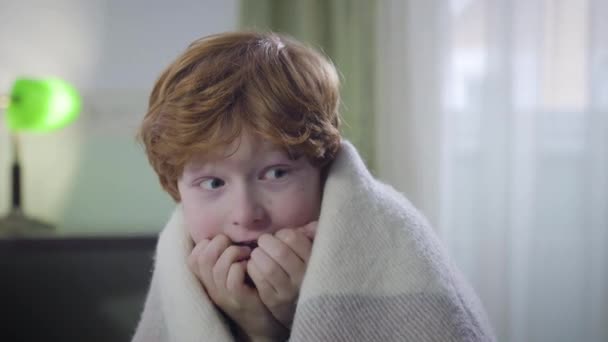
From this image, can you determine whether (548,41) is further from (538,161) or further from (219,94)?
(219,94)

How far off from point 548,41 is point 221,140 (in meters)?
1.50

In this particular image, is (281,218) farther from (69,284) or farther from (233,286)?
(69,284)

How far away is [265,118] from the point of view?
606 millimetres

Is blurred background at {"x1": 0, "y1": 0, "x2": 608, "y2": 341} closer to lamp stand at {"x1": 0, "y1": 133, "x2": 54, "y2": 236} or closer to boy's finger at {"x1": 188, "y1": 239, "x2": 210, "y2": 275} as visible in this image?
lamp stand at {"x1": 0, "y1": 133, "x2": 54, "y2": 236}

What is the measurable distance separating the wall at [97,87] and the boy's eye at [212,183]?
62.7 inches

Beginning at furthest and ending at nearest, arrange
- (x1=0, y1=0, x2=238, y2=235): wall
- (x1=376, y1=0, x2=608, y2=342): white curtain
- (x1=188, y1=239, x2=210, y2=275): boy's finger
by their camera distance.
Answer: (x1=0, y1=0, x2=238, y2=235): wall → (x1=376, y1=0, x2=608, y2=342): white curtain → (x1=188, y1=239, x2=210, y2=275): boy's finger

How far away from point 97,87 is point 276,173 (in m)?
1.74

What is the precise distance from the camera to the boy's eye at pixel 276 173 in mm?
615

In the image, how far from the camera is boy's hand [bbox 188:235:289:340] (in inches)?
24.8

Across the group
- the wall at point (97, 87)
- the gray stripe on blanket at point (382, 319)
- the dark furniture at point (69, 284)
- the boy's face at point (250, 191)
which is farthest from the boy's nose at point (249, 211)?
the wall at point (97, 87)

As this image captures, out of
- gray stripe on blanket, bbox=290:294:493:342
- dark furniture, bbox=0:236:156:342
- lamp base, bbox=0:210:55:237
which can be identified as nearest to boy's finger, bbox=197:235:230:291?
gray stripe on blanket, bbox=290:294:493:342

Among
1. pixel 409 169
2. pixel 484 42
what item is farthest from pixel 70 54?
pixel 484 42

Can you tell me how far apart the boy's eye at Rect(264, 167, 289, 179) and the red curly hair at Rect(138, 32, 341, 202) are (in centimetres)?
2

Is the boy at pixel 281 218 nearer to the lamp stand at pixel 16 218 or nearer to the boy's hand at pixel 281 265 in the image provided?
the boy's hand at pixel 281 265
